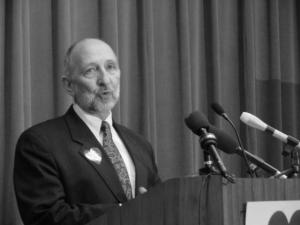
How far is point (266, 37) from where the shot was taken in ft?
15.4

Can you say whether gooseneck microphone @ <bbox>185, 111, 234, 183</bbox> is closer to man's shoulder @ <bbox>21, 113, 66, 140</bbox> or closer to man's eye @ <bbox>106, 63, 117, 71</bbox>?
man's shoulder @ <bbox>21, 113, 66, 140</bbox>

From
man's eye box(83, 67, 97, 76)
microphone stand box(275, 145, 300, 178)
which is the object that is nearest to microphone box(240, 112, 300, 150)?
microphone stand box(275, 145, 300, 178)

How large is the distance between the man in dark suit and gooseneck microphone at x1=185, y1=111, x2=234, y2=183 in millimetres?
361

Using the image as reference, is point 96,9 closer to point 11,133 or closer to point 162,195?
point 11,133

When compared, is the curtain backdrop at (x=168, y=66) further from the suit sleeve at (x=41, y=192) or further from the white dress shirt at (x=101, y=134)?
the suit sleeve at (x=41, y=192)

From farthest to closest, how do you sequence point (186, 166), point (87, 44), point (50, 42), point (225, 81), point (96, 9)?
point (225, 81)
point (186, 166)
point (96, 9)
point (50, 42)
point (87, 44)

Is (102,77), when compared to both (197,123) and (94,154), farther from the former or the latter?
(197,123)

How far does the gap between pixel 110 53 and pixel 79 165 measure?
0.60 m

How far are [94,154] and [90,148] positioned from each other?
3cm

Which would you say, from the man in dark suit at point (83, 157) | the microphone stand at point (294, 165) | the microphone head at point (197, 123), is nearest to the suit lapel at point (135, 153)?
the man in dark suit at point (83, 157)

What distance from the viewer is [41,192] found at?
2.35 m

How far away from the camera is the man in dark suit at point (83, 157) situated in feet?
7.67

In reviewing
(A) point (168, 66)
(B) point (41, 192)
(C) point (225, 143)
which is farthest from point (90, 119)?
(A) point (168, 66)

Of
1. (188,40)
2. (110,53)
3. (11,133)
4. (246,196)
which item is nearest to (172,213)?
(246,196)
